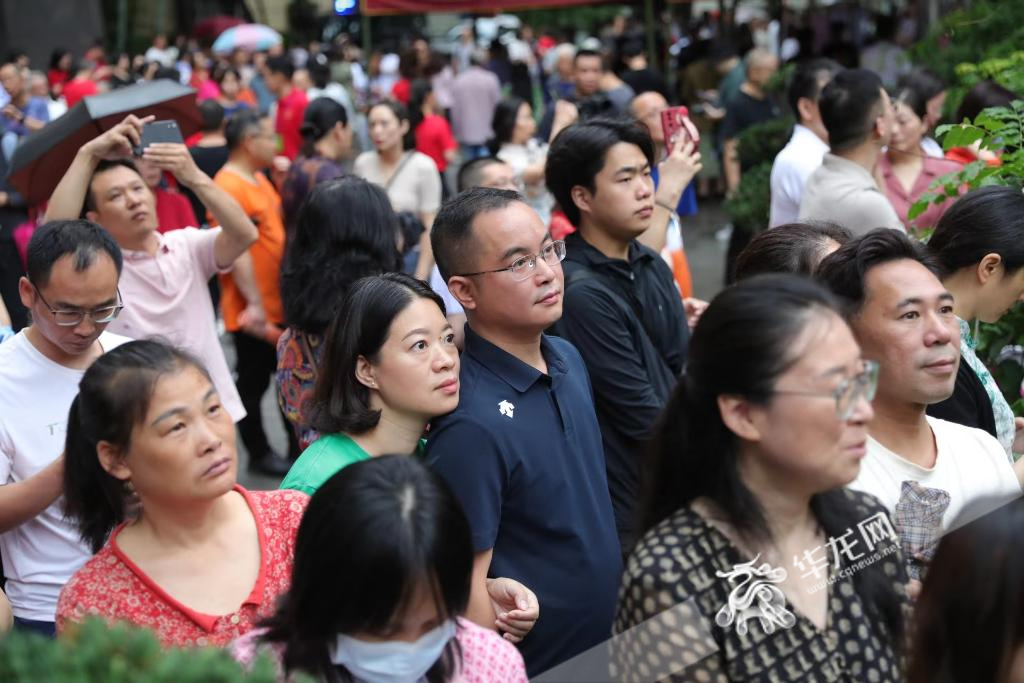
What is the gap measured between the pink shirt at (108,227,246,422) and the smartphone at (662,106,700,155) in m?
2.03

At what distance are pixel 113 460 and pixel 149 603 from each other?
352mm

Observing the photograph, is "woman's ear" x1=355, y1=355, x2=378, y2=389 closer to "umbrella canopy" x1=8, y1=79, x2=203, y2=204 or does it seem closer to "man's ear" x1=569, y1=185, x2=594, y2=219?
"man's ear" x1=569, y1=185, x2=594, y2=219

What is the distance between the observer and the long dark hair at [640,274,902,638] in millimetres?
2271

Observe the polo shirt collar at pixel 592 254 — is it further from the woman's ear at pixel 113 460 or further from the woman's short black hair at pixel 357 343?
the woman's ear at pixel 113 460

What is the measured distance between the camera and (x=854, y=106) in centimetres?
565

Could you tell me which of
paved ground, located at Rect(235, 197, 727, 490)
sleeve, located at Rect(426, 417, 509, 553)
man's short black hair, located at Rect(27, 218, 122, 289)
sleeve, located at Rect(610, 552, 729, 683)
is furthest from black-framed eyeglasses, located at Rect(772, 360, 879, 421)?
paved ground, located at Rect(235, 197, 727, 490)

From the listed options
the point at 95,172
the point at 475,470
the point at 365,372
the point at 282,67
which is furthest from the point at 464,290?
the point at 282,67

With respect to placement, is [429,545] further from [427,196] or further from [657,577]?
[427,196]

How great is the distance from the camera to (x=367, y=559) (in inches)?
89.1

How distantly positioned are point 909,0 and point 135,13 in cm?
1997

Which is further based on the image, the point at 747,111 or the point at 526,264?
the point at 747,111

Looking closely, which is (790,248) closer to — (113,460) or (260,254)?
(113,460)

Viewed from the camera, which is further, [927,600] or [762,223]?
[762,223]

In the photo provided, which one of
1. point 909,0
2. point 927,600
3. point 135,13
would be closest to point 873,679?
point 927,600
